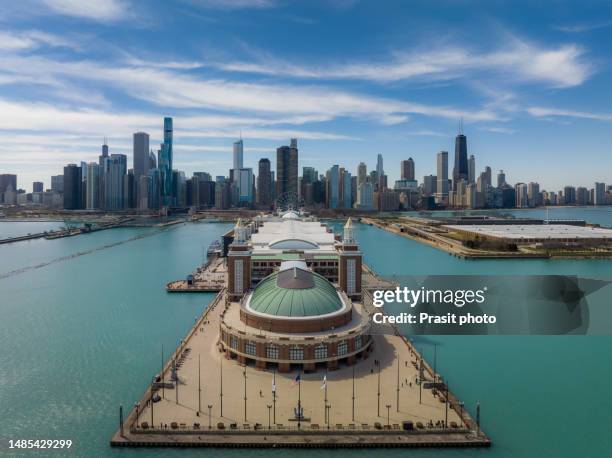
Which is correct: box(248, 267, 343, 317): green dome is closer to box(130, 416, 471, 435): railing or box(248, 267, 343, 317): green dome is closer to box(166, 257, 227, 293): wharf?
box(130, 416, 471, 435): railing

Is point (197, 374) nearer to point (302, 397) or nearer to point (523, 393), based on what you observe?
point (302, 397)

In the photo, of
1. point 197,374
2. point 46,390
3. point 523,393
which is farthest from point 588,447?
point 46,390

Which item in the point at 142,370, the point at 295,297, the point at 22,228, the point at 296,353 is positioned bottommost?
the point at 142,370

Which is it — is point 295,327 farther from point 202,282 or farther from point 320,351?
point 202,282

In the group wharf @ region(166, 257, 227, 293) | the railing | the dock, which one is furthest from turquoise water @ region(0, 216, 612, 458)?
wharf @ region(166, 257, 227, 293)

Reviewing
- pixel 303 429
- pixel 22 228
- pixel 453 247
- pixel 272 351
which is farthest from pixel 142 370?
pixel 22 228

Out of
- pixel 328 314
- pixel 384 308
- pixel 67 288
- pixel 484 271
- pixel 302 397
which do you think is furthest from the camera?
pixel 484 271

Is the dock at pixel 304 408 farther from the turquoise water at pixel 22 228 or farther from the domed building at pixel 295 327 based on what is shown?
the turquoise water at pixel 22 228

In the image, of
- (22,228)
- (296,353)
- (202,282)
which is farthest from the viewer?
(22,228)
